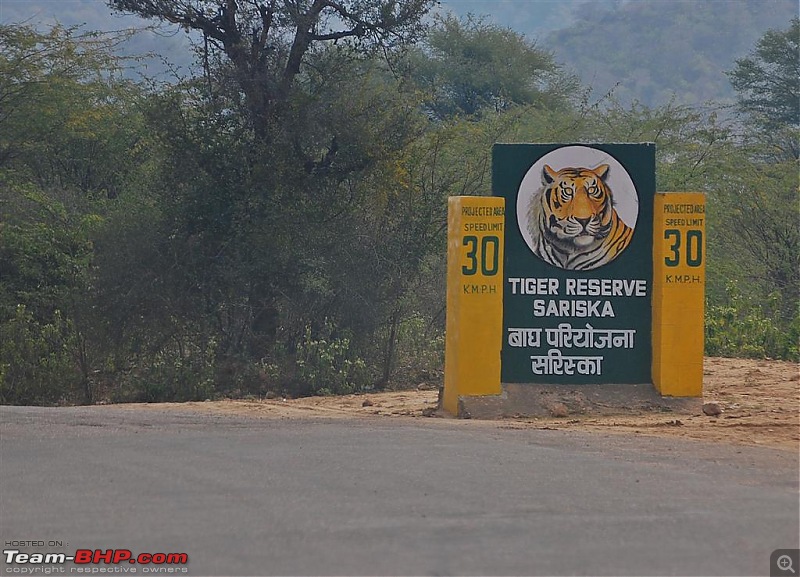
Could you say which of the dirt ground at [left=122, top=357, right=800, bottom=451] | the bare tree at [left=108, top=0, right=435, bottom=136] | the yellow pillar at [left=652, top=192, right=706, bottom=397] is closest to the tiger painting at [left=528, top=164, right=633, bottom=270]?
the yellow pillar at [left=652, top=192, right=706, bottom=397]

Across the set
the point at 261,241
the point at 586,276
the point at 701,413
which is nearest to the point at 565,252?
the point at 586,276

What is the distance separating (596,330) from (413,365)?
7.23 m

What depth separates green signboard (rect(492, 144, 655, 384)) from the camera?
36.9 feet

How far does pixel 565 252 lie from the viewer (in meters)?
11.3

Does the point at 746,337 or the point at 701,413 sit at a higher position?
the point at 746,337

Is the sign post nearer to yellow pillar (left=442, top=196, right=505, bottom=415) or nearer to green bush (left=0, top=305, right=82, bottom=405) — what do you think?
yellow pillar (left=442, top=196, right=505, bottom=415)

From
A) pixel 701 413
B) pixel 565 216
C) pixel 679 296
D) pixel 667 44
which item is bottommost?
pixel 701 413

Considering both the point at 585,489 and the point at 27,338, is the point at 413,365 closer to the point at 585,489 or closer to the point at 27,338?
the point at 27,338

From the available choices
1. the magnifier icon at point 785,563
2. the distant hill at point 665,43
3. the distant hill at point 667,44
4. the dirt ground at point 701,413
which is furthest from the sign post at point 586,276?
the distant hill at point 667,44

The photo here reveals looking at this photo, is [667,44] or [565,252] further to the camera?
[667,44]

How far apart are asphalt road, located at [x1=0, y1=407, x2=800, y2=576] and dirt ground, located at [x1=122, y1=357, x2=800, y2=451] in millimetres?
771

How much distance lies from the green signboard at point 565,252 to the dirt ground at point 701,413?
74cm

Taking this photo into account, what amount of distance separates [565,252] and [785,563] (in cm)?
604

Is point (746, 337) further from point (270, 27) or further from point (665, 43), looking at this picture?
point (665, 43)
